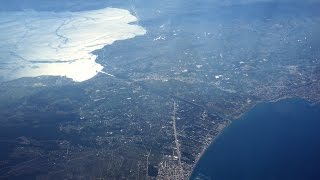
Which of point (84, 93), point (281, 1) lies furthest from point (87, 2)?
point (84, 93)

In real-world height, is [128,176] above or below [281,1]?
below

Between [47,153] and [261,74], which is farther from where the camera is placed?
[261,74]

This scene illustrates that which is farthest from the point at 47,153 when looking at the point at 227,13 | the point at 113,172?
the point at 227,13

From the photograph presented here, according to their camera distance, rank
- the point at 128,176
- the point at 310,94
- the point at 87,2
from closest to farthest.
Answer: the point at 128,176, the point at 310,94, the point at 87,2

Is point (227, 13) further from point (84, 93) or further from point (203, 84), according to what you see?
point (84, 93)

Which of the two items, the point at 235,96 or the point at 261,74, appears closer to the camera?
the point at 235,96

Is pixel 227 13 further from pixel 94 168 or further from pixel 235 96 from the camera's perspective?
pixel 94 168

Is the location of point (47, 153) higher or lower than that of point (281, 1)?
lower

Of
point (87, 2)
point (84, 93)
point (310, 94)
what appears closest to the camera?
point (310, 94)

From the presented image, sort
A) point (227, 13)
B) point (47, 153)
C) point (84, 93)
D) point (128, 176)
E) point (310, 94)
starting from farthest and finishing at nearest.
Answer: point (227, 13) → point (84, 93) → point (310, 94) → point (47, 153) → point (128, 176)
